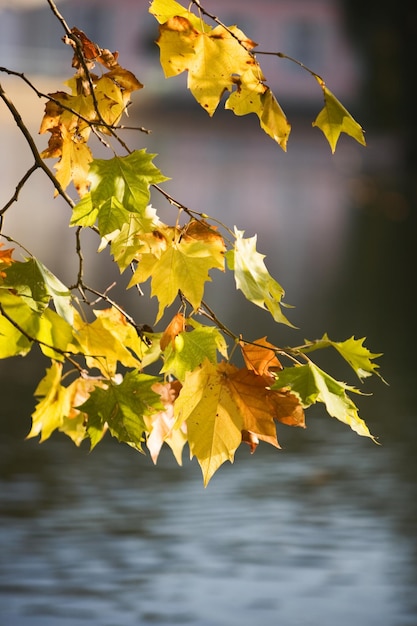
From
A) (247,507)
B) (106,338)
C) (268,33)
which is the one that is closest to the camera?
(106,338)

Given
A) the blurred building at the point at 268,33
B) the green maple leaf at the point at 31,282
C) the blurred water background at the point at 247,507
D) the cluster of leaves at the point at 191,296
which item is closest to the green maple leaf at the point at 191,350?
the cluster of leaves at the point at 191,296

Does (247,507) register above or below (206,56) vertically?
below

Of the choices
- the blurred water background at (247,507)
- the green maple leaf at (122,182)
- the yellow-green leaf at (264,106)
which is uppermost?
the yellow-green leaf at (264,106)

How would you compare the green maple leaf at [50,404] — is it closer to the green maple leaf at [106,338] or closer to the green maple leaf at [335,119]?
the green maple leaf at [106,338]

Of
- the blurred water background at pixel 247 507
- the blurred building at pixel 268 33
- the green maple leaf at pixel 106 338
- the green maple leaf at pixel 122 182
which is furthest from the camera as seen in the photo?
the blurred building at pixel 268 33

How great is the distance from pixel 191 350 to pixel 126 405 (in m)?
0.07

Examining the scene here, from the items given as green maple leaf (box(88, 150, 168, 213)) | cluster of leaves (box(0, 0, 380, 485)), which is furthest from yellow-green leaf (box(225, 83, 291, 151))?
green maple leaf (box(88, 150, 168, 213))

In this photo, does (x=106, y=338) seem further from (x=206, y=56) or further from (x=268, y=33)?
(x=268, y=33)

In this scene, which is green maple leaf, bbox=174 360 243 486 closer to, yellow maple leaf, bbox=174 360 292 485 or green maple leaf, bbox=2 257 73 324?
yellow maple leaf, bbox=174 360 292 485

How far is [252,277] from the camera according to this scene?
1023 mm

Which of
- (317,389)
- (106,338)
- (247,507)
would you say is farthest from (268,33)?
(317,389)

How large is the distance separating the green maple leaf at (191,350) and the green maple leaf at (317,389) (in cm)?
6

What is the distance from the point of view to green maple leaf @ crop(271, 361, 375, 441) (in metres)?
0.99

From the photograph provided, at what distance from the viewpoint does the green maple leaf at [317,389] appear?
0.99 m
